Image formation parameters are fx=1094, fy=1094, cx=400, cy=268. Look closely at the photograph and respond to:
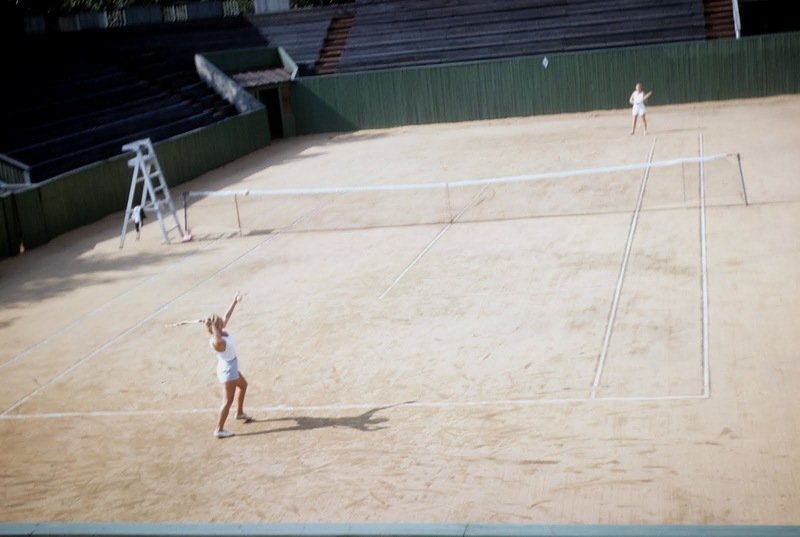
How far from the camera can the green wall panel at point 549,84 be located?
Result: 136 ft

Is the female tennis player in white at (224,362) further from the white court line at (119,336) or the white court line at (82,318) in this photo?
the white court line at (82,318)

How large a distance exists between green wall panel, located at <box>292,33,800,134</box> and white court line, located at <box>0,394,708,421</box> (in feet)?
102

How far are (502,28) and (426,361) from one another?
34148 mm

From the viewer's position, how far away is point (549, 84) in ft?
142

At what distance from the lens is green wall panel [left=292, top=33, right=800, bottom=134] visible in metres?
41.4

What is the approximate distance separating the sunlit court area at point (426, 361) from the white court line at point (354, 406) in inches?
1.7

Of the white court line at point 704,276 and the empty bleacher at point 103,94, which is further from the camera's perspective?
the empty bleacher at point 103,94

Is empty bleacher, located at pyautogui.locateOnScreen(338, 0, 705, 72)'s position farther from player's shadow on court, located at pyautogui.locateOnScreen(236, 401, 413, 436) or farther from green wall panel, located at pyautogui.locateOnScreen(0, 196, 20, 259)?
player's shadow on court, located at pyautogui.locateOnScreen(236, 401, 413, 436)

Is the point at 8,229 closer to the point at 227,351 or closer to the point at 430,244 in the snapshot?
the point at 430,244

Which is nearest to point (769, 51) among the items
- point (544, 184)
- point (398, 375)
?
point (544, 184)

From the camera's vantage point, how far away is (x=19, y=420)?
585 inches

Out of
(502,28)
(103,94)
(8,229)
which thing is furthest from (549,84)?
(8,229)

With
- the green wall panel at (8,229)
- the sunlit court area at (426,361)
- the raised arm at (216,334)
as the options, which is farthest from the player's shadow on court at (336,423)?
the green wall panel at (8,229)

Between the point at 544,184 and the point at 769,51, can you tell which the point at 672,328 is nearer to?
the point at 544,184
